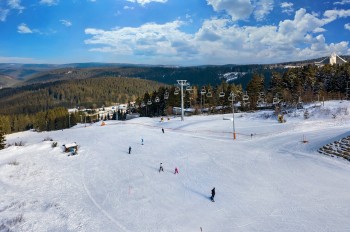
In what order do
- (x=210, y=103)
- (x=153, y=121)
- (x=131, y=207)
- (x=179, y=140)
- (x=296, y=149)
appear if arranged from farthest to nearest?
1. (x=210, y=103)
2. (x=153, y=121)
3. (x=179, y=140)
4. (x=296, y=149)
5. (x=131, y=207)

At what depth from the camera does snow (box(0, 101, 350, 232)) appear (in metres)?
21.2

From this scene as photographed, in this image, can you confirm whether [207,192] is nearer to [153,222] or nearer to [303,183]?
[153,222]

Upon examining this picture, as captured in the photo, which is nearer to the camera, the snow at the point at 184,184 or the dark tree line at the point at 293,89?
the snow at the point at 184,184

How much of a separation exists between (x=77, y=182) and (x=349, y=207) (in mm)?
23833

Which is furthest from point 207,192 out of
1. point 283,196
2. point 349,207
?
point 349,207

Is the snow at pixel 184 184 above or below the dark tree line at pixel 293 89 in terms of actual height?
below

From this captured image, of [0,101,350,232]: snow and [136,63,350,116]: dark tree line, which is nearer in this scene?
[0,101,350,232]: snow

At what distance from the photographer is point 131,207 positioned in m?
24.2

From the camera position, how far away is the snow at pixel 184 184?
69.6 feet

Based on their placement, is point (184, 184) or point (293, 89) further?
point (293, 89)

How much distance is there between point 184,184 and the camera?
28641mm

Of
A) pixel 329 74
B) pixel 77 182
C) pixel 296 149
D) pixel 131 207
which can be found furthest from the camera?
pixel 329 74

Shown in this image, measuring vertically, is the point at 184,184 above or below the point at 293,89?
below

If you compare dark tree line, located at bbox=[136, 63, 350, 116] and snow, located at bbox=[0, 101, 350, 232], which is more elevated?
dark tree line, located at bbox=[136, 63, 350, 116]
